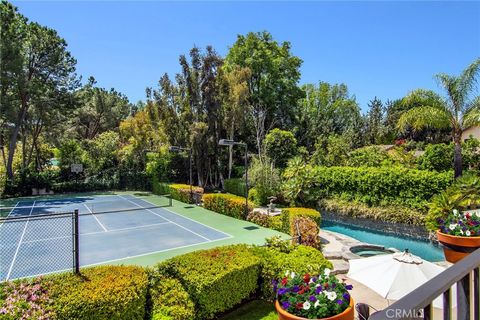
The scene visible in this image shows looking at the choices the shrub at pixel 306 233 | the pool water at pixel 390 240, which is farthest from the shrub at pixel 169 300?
the pool water at pixel 390 240

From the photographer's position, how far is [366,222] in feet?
55.6

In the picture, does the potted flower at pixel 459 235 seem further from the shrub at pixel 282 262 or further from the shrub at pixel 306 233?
the shrub at pixel 306 233

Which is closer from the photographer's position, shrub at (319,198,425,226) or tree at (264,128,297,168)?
shrub at (319,198,425,226)

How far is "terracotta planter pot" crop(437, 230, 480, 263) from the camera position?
700cm

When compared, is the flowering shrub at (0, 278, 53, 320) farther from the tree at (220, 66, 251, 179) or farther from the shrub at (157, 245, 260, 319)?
the tree at (220, 66, 251, 179)

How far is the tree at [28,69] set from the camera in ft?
72.3

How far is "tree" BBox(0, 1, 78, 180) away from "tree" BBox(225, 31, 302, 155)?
579 inches

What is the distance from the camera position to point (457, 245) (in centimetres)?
720

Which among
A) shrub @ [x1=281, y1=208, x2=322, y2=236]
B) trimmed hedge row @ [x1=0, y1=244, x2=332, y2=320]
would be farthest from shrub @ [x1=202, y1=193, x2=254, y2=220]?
trimmed hedge row @ [x1=0, y1=244, x2=332, y2=320]

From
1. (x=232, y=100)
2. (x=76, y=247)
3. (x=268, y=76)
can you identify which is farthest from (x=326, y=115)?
(x=76, y=247)

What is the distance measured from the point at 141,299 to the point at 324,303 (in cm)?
337

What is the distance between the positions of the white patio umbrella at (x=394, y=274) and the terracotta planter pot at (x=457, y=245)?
2.09 m

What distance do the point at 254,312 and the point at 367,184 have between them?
40.7 feet

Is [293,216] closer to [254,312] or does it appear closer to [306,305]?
[254,312]
